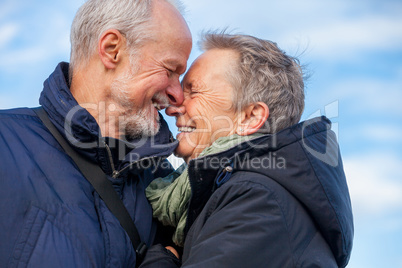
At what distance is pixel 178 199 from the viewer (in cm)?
298

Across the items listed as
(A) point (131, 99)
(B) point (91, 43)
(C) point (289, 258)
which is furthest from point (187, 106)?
(C) point (289, 258)

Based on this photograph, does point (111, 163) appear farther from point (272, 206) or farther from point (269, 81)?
point (269, 81)

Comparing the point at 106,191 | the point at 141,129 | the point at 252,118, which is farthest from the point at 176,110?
the point at 106,191

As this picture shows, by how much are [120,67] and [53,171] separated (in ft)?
3.05

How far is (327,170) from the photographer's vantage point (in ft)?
8.94

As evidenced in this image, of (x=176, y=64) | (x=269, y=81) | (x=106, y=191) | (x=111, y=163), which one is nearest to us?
(x=106, y=191)

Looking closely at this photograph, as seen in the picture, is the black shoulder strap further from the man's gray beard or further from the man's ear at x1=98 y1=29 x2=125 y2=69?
the man's ear at x1=98 y1=29 x2=125 y2=69

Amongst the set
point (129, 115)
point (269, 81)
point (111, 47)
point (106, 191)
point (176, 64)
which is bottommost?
point (106, 191)

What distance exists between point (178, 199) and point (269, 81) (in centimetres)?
105

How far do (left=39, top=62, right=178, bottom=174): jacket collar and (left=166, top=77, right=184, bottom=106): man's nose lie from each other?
18.7 inches

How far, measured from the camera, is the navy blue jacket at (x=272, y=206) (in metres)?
2.34

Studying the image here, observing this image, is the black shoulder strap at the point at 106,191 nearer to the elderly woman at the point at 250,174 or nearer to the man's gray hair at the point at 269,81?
the elderly woman at the point at 250,174

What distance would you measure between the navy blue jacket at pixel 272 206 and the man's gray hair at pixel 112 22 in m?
1.09

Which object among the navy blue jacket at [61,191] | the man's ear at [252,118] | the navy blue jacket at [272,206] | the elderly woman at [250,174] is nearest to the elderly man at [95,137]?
the navy blue jacket at [61,191]
